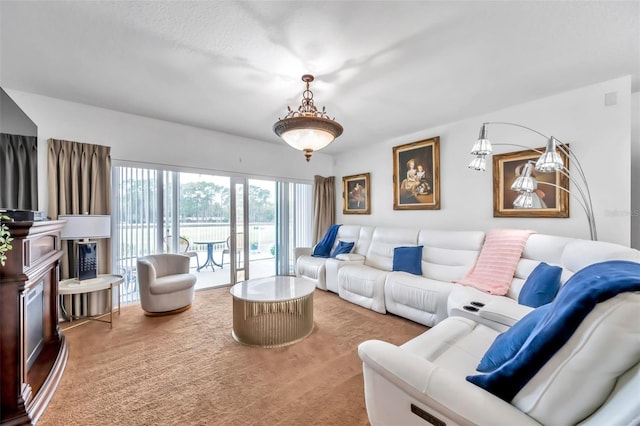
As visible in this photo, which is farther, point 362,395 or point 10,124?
point 10,124

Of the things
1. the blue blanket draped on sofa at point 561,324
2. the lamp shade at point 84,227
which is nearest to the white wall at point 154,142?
the lamp shade at point 84,227

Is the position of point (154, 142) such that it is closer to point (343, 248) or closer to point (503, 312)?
point (343, 248)

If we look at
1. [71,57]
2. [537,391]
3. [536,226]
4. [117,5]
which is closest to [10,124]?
[71,57]

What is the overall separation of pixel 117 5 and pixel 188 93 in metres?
1.23

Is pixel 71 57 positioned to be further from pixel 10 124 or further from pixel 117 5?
pixel 117 5

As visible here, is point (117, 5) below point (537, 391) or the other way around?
the other way around

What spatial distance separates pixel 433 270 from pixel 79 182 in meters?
4.52

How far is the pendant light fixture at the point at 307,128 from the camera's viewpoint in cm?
219

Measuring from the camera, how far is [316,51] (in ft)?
6.72

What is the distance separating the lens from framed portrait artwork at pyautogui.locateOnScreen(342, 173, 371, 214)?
495cm

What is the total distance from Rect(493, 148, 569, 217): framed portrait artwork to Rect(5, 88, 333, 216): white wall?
3283mm

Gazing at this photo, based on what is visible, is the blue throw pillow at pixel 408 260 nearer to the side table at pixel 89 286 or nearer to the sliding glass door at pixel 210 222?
the sliding glass door at pixel 210 222

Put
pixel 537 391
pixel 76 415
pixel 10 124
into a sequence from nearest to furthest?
pixel 537 391 → pixel 76 415 → pixel 10 124

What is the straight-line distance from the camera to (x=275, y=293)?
264 cm
